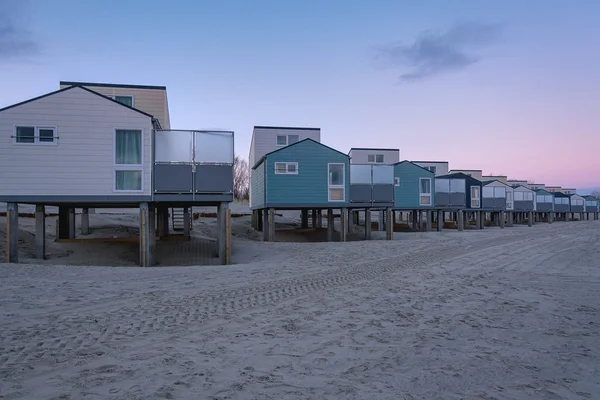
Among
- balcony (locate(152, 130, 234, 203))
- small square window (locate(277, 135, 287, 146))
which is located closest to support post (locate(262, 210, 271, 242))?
balcony (locate(152, 130, 234, 203))

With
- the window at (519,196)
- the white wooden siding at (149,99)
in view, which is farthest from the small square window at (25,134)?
the window at (519,196)

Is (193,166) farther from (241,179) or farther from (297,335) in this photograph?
(241,179)

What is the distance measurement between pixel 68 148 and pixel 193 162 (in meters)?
4.36

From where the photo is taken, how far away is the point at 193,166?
17.3m

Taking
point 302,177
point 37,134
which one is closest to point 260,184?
point 302,177

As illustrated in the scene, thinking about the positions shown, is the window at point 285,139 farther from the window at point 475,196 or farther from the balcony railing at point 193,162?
the window at point 475,196

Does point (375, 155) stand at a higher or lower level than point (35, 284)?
higher

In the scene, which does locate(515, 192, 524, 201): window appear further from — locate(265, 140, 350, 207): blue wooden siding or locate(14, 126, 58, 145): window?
locate(14, 126, 58, 145): window

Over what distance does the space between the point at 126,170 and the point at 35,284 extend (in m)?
7.14

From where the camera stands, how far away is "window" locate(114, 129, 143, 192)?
1672 centimetres

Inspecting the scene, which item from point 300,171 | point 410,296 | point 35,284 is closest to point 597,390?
point 410,296

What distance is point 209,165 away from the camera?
1745cm

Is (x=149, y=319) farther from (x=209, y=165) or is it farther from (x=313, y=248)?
(x=313, y=248)

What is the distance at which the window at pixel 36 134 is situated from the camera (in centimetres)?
1606
